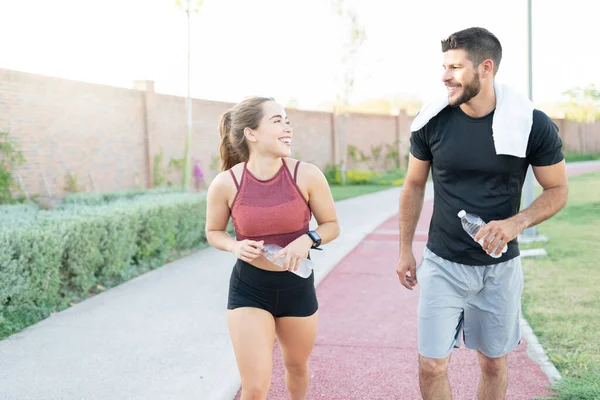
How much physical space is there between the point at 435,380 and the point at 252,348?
35.8 inches

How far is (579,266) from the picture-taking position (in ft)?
28.7

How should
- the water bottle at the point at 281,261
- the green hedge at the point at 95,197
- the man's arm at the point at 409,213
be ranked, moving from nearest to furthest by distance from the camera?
the water bottle at the point at 281,261
the man's arm at the point at 409,213
the green hedge at the point at 95,197

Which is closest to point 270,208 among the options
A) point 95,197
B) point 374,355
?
point 374,355

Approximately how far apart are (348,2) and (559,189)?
24677 millimetres

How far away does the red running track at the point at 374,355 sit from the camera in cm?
461

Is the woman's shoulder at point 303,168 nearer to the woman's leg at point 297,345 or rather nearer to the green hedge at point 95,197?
the woman's leg at point 297,345

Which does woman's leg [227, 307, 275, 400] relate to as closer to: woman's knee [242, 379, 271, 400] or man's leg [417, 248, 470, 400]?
woman's knee [242, 379, 271, 400]

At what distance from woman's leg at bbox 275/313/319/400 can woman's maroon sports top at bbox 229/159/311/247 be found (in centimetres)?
41

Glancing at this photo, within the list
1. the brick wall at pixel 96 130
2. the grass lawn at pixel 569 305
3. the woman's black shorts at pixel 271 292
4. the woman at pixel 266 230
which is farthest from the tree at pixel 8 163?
the woman's black shorts at pixel 271 292

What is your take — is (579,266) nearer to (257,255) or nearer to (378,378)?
(378,378)

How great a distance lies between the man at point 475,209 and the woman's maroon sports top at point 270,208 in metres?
0.66

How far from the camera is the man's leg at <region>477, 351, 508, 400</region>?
3.51 metres

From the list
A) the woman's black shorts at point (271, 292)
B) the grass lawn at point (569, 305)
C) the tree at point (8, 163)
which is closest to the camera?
the woman's black shorts at point (271, 292)

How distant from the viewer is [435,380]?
11.0ft
